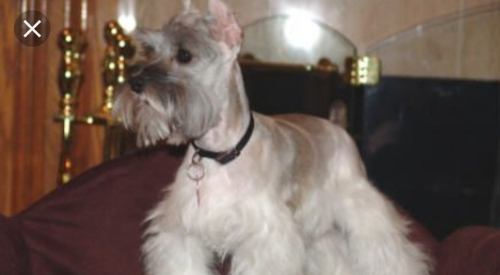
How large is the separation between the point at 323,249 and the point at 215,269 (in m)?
0.33

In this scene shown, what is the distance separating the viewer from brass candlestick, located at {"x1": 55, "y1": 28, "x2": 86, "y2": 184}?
2871 millimetres

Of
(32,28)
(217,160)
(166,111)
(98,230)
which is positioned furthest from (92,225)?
(32,28)

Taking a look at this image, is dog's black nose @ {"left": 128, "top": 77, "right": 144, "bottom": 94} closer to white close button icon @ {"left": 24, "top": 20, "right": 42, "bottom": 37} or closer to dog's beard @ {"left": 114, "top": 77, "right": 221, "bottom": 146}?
dog's beard @ {"left": 114, "top": 77, "right": 221, "bottom": 146}

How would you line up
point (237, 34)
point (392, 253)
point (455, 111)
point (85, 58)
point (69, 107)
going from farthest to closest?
1. point (455, 111)
2. point (85, 58)
3. point (69, 107)
4. point (392, 253)
5. point (237, 34)

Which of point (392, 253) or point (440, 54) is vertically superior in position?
point (440, 54)

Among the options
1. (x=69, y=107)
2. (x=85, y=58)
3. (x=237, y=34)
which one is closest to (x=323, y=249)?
(x=237, y=34)

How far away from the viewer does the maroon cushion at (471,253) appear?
7.35 ft

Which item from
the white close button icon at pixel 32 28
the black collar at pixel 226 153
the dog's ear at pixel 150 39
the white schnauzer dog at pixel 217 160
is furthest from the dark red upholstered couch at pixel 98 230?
the white close button icon at pixel 32 28

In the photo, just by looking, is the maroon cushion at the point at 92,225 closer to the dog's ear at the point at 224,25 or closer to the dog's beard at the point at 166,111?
the dog's beard at the point at 166,111

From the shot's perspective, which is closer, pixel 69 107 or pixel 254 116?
pixel 254 116

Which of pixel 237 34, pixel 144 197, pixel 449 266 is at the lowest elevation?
pixel 449 266

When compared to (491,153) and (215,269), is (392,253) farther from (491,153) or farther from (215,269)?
(491,153)

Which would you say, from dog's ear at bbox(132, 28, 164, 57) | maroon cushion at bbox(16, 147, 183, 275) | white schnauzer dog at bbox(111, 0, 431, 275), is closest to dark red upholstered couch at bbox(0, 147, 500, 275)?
maroon cushion at bbox(16, 147, 183, 275)

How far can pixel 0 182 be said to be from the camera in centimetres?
300
